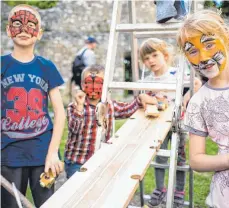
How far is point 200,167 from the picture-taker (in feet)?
6.20

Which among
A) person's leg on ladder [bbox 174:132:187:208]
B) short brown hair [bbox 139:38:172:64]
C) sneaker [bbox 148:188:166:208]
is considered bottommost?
sneaker [bbox 148:188:166:208]

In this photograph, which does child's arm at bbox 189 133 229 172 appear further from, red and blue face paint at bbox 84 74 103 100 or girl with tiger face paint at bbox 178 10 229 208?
red and blue face paint at bbox 84 74 103 100

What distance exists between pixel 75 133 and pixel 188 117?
1553 millimetres

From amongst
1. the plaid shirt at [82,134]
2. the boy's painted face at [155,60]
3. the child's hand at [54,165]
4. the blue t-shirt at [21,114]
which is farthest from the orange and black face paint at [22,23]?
the boy's painted face at [155,60]

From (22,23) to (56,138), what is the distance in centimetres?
74

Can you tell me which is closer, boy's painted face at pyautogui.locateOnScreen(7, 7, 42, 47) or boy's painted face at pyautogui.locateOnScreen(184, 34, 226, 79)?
boy's painted face at pyautogui.locateOnScreen(184, 34, 226, 79)

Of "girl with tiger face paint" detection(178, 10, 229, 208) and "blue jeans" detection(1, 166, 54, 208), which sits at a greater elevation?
"girl with tiger face paint" detection(178, 10, 229, 208)

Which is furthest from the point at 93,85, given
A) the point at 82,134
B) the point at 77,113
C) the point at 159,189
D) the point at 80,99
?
the point at 159,189

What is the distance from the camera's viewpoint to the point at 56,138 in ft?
8.50

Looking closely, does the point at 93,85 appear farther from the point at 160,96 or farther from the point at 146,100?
the point at 160,96

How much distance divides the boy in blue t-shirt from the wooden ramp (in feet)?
1.25

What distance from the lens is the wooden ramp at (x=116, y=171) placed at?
6.29 ft

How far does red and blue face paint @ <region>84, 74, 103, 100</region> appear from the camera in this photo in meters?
3.34

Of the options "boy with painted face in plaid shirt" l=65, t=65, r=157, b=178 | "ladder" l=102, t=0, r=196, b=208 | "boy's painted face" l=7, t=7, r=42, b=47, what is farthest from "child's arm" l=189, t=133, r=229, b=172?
"boy with painted face in plaid shirt" l=65, t=65, r=157, b=178
